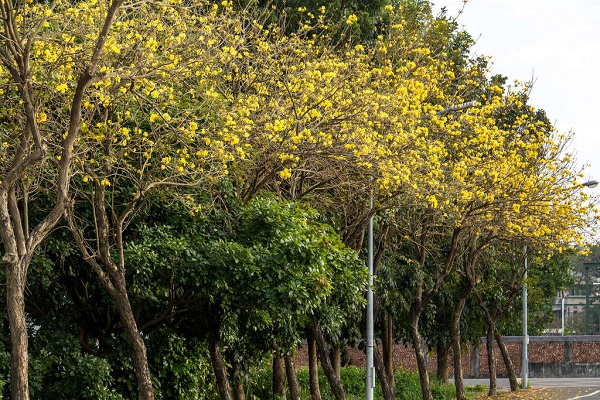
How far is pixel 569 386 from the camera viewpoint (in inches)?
1558

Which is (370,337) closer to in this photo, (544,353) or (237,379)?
(237,379)

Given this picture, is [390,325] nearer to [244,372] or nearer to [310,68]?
[244,372]

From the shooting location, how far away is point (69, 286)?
16422 mm

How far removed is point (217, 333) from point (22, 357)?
550 centimetres

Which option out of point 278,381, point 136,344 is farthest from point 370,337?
point 136,344

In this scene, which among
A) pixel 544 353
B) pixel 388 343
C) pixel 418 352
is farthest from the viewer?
pixel 544 353

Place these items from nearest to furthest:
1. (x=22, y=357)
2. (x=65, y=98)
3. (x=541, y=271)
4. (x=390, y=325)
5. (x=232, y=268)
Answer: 1. (x=22, y=357)
2. (x=65, y=98)
3. (x=232, y=268)
4. (x=390, y=325)
5. (x=541, y=271)

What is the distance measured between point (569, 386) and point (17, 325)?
31.5 m

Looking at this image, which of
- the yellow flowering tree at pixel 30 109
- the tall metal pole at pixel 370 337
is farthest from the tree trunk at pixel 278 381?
the yellow flowering tree at pixel 30 109

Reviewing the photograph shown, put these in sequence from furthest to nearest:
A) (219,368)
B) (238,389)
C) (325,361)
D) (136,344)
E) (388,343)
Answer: (388,343) → (325,361) → (238,389) → (219,368) → (136,344)

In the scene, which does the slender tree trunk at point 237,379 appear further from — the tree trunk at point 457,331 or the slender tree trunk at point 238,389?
the tree trunk at point 457,331

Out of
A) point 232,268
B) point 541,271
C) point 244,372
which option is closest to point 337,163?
point 232,268

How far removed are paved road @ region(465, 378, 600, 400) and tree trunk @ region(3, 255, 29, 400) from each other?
2294 centimetres

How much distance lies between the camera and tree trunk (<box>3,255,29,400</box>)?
1133cm
